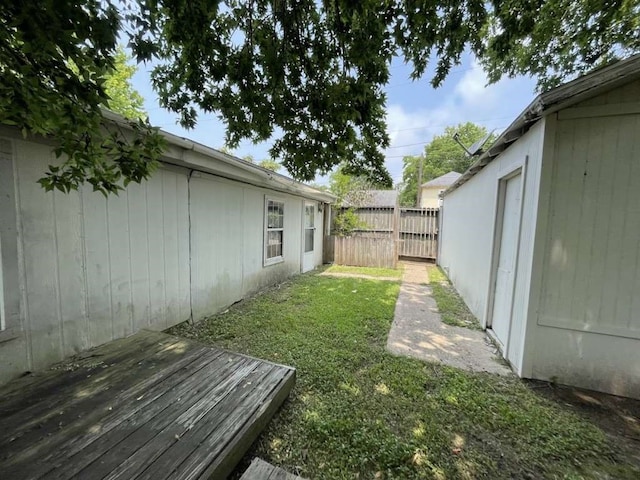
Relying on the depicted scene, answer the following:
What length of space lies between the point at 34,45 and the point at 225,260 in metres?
3.98

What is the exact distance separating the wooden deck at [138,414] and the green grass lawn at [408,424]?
0.35m

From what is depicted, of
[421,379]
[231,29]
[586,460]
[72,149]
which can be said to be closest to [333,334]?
[421,379]

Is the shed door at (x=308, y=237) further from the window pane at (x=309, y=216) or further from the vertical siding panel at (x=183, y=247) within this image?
the vertical siding panel at (x=183, y=247)

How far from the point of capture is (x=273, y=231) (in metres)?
6.67

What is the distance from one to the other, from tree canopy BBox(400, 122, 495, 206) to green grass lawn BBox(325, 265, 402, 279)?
85.4 feet

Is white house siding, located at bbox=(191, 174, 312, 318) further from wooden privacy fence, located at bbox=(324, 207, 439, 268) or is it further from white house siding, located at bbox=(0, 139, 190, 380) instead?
wooden privacy fence, located at bbox=(324, 207, 439, 268)

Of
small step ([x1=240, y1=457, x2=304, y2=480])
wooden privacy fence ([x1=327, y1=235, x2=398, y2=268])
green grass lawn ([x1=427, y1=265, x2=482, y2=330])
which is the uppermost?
wooden privacy fence ([x1=327, y1=235, x2=398, y2=268])

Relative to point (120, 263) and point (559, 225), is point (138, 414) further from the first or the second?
point (559, 225)

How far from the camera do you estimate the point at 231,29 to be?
3.16m

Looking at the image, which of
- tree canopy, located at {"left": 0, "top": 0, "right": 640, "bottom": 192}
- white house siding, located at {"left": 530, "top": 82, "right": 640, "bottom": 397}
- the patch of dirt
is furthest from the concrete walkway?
tree canopy, located at {"left": 0, "top": 0, "right": 640, "bottom": 192}

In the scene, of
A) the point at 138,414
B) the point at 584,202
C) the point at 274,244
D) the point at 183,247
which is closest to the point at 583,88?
the point at 584,202

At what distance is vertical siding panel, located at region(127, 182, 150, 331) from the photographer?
130 inches

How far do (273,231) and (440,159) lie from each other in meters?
33.0

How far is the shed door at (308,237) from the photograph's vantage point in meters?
8.44
